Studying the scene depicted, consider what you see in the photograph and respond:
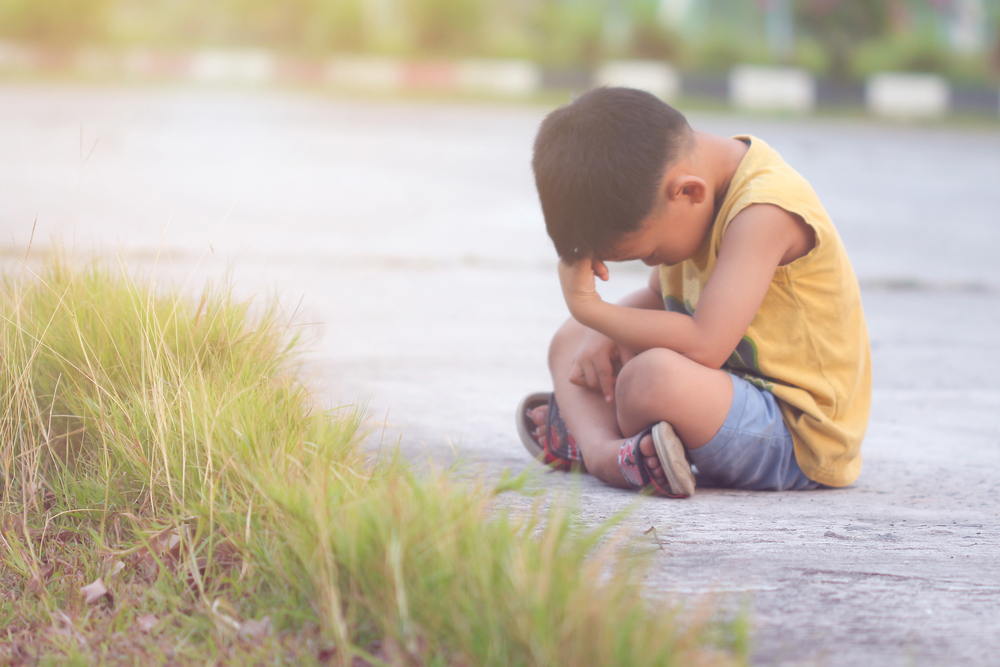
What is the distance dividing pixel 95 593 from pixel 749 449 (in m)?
1.36

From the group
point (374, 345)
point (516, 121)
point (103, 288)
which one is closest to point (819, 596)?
point (103, 288)

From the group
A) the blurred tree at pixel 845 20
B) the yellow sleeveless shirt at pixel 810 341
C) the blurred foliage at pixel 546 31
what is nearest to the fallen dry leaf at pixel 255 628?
the yellow sleeveless shirt at pixel 810 341

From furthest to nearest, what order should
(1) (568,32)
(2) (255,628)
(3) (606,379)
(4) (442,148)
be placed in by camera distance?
(1) (568,32) → (4) (442,148) → (3) (606,379) → (2) (255,628)

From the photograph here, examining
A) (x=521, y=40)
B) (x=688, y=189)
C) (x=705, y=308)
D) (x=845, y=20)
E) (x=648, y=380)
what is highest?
(x=845, y=20)

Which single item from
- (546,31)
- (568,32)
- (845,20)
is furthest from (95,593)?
(845,20)

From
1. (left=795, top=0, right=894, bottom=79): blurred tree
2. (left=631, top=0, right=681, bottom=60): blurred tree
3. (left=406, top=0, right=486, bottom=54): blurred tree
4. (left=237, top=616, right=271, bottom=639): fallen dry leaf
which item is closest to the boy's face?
(left=237, top=616, right=271, bottom=639): fallen dry leaf

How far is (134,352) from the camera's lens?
2.07 metres

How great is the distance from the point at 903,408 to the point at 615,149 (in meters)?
1.75

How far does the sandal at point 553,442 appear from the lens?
89.6 inches

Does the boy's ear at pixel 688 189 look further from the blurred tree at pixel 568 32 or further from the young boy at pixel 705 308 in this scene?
the blurred tree at pixel 568 32

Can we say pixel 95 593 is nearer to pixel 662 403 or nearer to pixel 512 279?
pixel 662 403

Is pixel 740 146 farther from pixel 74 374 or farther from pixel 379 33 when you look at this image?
pixel 379 33

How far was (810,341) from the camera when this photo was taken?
2.05 m

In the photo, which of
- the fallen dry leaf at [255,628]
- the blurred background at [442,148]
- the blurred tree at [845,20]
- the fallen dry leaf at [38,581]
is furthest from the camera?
the blurred tree at [845,20]
